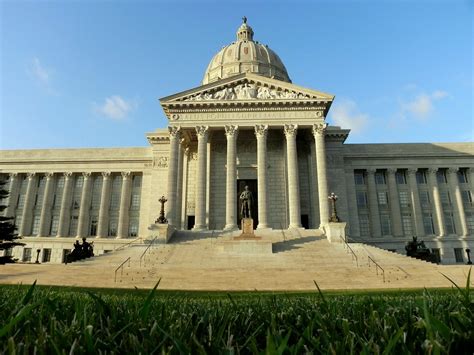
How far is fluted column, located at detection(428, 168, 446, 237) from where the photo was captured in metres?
48.8

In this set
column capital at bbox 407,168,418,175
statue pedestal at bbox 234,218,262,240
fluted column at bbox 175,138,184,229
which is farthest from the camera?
column capital at bbox 407,168,418,175

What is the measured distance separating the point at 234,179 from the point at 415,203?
2782 cm

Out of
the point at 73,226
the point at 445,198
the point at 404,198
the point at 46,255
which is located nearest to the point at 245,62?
the point at 404,198

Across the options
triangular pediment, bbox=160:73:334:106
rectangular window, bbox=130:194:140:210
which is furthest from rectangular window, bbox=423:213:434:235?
rectangular window, bbox=130:194:140:210

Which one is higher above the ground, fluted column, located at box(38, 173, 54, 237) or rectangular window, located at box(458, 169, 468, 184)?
rectangular window, located at box(458, 169, 468, 184)

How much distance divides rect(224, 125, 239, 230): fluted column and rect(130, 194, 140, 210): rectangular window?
59.7ft

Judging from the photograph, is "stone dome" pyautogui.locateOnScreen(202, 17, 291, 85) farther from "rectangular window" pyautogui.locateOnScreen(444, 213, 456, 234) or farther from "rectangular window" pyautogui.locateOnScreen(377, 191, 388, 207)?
"rectangular window" pyautogui.locateOnScreen(444, 213, 456, 234)

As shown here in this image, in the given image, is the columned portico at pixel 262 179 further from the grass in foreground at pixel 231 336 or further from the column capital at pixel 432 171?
the grass in foreground at pixel 231 336

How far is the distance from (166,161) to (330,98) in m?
→ 24.0

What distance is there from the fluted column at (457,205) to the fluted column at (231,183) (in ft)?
109

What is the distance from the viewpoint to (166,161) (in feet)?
163

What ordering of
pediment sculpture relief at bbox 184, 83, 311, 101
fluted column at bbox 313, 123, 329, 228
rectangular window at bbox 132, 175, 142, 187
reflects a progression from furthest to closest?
rectangular window at bbox 132, 175, 142, 187
pediment sculpture relief at bbox 184, 83, 311, 101
fluted column at bbox 313, 123, 329, 228

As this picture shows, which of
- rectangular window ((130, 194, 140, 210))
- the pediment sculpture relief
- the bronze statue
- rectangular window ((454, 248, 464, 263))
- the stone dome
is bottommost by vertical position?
rectangular window ((454, 248, 464, 263))

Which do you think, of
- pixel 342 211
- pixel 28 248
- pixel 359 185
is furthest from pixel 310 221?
pixel 28 248
